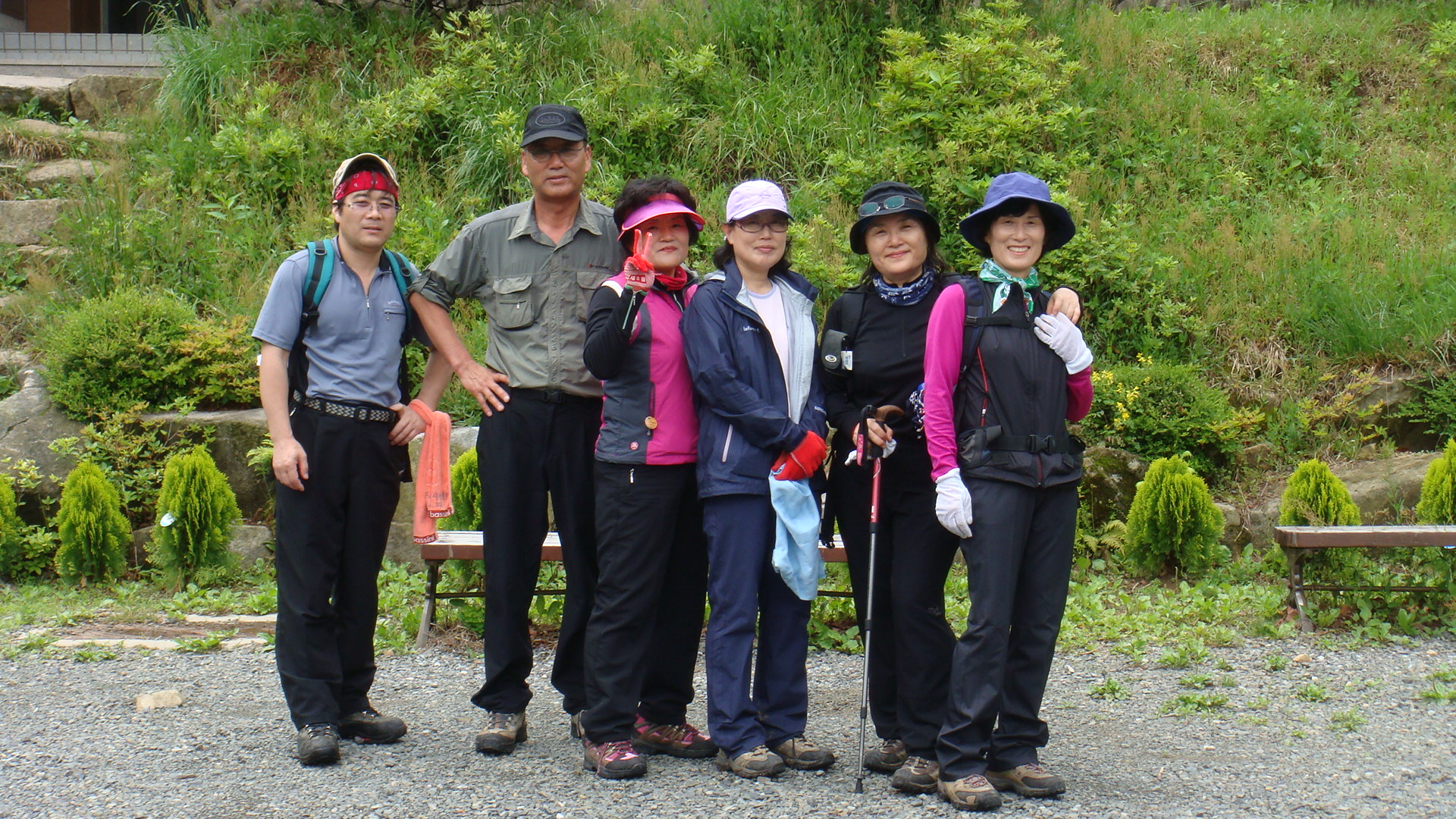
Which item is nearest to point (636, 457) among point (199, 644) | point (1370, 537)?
point (199, 644)

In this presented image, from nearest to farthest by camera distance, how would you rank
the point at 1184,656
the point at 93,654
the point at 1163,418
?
the point at 1184,656, the point at 93,654, the point at 1163,418

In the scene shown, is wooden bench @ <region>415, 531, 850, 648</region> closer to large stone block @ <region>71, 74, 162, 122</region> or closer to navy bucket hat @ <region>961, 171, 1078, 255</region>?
navy bucket hat @ <region>961, 171, 1078, 255</region>

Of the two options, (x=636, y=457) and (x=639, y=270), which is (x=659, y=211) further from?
(x=636, y=457)

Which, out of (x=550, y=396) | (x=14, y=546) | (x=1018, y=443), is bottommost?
(x=14, y=546)

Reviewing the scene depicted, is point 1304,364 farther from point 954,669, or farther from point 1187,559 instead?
point 954,669

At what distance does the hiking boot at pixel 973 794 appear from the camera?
368 centimetres

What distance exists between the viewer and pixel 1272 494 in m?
7.12

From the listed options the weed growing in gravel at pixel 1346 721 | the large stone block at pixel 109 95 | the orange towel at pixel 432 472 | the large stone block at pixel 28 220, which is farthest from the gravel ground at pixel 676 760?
the large stone block at pixel 109 95

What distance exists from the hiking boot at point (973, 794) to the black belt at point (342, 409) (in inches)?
93.1

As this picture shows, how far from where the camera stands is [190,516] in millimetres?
6922

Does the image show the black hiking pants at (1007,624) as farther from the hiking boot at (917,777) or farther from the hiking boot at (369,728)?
the hiking boot at (369,728)

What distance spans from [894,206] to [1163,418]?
12.6 ft

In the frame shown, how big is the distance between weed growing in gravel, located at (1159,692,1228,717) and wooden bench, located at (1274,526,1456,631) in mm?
1254

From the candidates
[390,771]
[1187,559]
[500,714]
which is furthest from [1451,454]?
[390,771]
